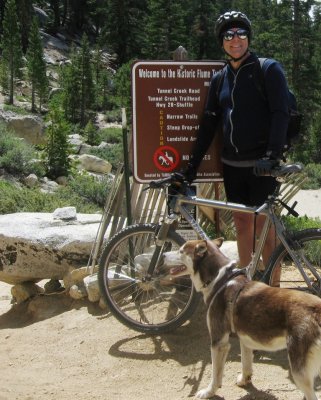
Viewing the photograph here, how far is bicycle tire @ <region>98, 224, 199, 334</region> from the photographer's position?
14.9 ft

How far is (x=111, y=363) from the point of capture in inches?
172

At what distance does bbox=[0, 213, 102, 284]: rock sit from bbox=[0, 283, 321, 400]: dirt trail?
516 millimetres

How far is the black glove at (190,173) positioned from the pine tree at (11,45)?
1317 inches

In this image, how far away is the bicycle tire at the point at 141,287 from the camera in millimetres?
4555

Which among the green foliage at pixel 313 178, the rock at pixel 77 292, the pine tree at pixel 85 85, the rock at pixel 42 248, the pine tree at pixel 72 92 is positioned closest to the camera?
the rock at pixel 77 292

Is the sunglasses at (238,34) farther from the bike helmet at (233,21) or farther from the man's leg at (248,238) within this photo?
the man's leg at (248,238)

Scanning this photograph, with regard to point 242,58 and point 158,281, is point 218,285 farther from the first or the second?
point 242,58

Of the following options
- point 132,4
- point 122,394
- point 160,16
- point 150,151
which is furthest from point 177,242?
point 132,4

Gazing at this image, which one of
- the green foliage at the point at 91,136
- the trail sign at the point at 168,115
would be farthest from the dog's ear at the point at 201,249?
the green foliage at the point at 91,136

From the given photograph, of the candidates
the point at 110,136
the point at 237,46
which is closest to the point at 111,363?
the point at 237,46

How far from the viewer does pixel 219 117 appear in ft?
14.8

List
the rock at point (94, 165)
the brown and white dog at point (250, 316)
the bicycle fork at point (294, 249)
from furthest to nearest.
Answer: the rock at point (94, 165) → the bicycle fork at point (294, 249) → the brown and white dog at point (250, 316)

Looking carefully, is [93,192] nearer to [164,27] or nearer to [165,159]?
[165,159]

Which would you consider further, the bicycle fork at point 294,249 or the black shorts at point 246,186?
the black shorts at point 246,186
